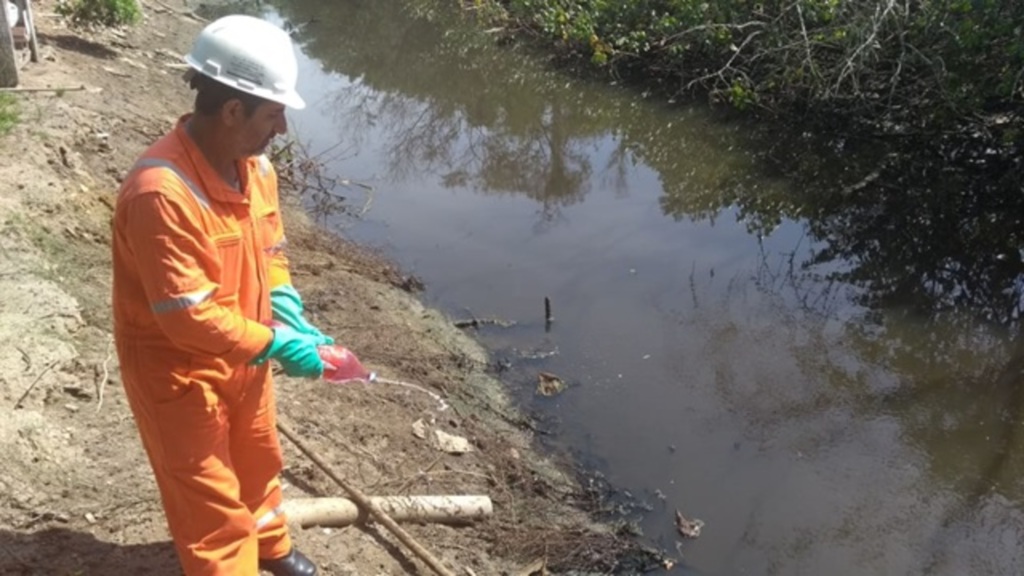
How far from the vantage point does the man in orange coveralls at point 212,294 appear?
2496mm

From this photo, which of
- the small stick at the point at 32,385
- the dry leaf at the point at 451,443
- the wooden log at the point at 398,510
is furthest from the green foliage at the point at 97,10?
the wooden log at the point at 398,510

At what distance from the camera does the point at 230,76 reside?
253 centimetres

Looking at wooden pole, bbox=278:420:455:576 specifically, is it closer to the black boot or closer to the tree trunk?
the black boot

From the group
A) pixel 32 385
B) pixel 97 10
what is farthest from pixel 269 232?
pixel 97 10

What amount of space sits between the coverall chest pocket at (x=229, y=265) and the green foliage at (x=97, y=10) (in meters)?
9.22

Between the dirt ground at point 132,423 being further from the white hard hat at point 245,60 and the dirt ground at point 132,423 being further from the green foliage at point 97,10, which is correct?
the green foliage at point 97,10

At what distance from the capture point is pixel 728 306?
738cm

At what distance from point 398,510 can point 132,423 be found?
4.06 feet

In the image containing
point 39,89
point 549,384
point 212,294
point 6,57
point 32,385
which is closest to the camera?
point 212,294

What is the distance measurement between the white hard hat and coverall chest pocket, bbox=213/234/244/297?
0.41 m

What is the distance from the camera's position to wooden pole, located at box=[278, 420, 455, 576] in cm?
380

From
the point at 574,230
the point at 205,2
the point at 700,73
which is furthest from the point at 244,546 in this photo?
the point at 205,2

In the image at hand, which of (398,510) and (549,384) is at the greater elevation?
(398,510)

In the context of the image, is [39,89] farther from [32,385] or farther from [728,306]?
[728,306]
